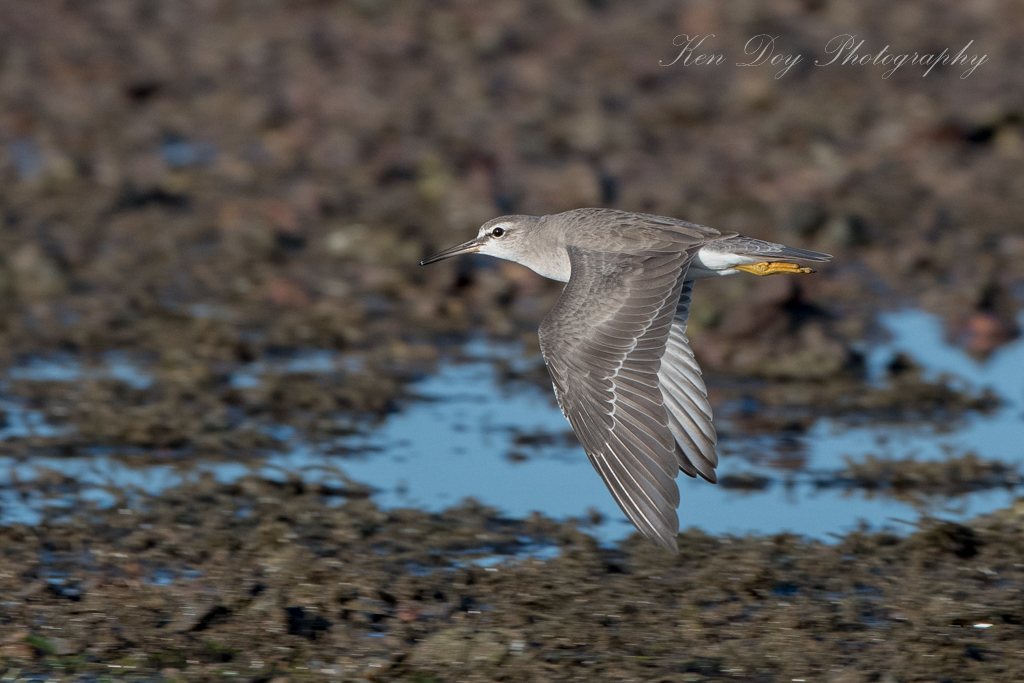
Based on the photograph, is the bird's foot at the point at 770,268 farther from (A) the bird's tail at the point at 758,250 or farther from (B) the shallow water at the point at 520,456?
(B) the shallow water at the point at 520,456

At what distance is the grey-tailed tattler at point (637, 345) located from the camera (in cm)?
645

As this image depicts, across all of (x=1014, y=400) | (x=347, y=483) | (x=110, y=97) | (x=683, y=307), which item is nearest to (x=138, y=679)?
(x=347, y=483)

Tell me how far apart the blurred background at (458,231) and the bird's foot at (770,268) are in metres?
1.24

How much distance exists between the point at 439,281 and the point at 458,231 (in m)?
1.21

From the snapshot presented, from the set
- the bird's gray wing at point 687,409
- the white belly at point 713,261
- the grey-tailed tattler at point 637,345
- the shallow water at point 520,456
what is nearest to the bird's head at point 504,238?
the grey-tailed tattler at point 637,345

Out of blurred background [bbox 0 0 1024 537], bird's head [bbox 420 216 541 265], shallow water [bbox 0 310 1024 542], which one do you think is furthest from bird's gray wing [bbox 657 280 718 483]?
bird's head [bbox 420 216 541 265]

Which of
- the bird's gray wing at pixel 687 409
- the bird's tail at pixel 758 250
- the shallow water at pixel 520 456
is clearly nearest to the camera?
the bird's gray wing at pixel 687 409

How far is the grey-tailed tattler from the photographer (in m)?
6.45

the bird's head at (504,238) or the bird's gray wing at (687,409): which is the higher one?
the bird's head at (504,238)

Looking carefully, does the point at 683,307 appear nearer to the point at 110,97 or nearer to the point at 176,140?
the point at 176,140

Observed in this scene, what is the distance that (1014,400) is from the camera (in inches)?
396

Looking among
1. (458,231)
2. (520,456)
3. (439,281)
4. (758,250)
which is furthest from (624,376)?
(458,231)

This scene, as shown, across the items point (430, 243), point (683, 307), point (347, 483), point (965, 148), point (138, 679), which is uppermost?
point (965, 148)

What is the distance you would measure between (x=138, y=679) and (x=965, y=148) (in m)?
11.0
